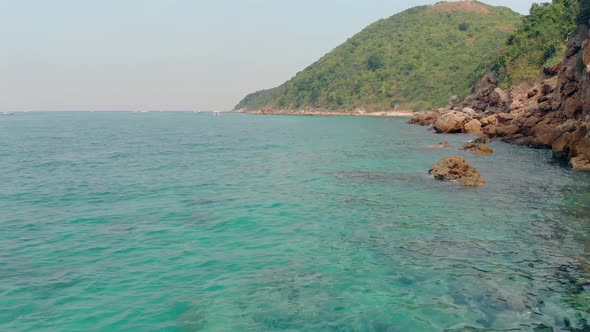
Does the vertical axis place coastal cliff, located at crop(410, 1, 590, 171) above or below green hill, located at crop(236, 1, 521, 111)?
below

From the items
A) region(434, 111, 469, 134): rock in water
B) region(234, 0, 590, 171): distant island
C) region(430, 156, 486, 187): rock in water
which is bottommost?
region(430, 156, 486, 187): rock in water

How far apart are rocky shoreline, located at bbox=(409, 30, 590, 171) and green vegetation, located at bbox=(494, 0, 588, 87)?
18201 mm

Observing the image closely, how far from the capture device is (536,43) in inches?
3408

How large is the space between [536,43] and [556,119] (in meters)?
53.8

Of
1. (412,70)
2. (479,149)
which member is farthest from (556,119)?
(412,70)

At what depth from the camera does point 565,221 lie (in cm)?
1778

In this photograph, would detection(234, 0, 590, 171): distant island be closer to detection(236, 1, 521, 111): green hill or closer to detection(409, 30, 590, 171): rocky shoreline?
detection(409, 30, 590, 171): rocky shoreline

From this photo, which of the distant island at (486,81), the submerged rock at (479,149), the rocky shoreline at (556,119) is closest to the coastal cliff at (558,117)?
the rocky shoreline at (556,119)

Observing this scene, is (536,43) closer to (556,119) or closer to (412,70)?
(556,119)

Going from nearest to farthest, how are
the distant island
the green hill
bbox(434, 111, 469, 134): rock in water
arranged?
1. the distant island
2. bbox(434, 111, 469, 134): rock in water
3. the green hill

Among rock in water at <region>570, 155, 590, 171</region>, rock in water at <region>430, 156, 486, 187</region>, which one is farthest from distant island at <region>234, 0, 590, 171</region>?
rock in water at <region>430, 156, 486, 187</region>

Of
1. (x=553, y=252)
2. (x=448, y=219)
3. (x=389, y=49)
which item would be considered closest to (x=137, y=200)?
(x=448, y=219)

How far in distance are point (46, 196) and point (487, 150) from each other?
1447 inches

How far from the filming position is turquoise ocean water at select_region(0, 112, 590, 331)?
10211 mm
